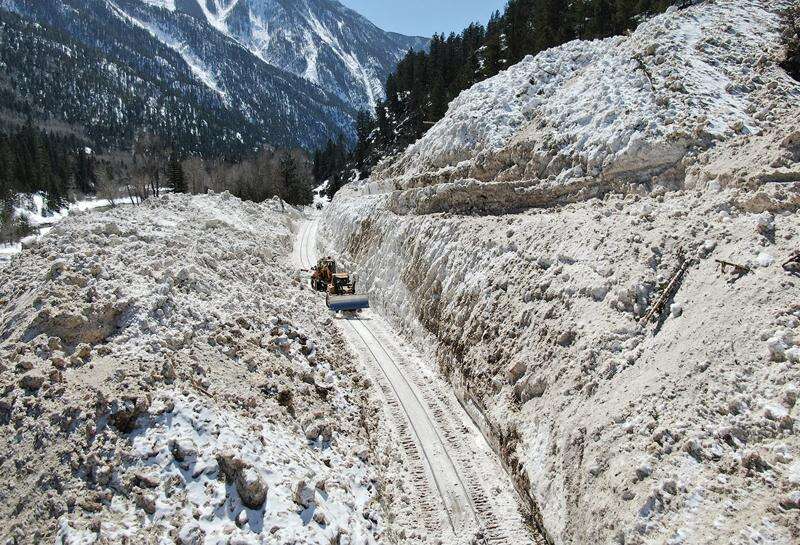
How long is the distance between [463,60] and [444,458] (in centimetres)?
6698

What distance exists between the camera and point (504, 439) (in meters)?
13.7

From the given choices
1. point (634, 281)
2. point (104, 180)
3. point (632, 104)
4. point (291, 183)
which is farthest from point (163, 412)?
point (104, 180)

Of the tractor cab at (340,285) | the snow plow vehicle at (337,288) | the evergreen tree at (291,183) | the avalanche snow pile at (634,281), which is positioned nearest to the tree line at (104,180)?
the evergreen tree at (291,183)

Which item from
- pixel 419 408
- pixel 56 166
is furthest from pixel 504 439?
pixel 56 166

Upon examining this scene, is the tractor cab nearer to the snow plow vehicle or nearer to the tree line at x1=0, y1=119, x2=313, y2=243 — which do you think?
the snow plow vehicle

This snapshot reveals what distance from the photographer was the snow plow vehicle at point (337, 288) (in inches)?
1014

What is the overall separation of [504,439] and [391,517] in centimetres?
404

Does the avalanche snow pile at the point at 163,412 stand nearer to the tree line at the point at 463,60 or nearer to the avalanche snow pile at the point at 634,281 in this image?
the avalanche snow pile at the point at 634,281

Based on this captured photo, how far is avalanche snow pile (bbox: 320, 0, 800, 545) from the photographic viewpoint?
8375 millimetres

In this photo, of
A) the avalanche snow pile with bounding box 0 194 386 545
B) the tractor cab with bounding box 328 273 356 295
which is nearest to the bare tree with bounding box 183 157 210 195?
the tractor cab with bounding box 328 273 356 295

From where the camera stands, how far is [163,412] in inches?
394

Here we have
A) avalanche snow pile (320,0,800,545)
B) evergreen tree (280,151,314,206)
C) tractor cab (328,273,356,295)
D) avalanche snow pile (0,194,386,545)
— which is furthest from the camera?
evergreen tree (280,151,314,206)

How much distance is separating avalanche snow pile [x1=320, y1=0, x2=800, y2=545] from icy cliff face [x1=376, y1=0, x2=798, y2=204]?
11 cm

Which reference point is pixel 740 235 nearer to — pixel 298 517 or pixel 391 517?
pixel 391 517
